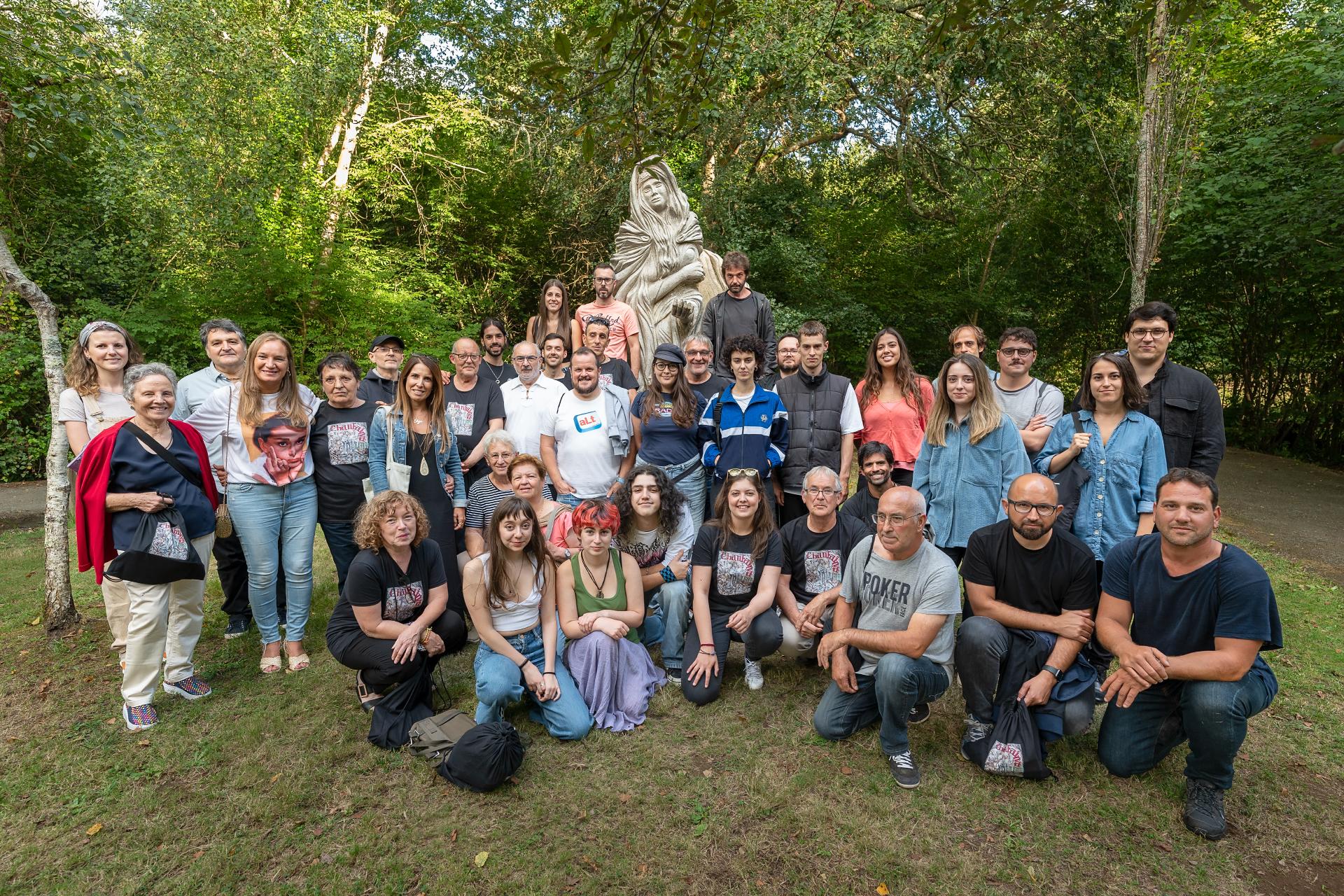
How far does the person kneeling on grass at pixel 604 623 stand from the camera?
11.4ft

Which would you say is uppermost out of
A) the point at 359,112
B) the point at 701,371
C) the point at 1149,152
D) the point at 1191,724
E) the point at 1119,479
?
the point at 359,112

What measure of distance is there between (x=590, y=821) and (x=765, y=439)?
89.9 inches

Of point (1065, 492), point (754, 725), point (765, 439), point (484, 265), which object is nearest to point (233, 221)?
point (484, 265)

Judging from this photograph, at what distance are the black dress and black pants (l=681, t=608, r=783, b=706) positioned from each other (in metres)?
1.35

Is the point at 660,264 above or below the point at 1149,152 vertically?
below

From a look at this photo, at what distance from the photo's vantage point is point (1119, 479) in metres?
3.38

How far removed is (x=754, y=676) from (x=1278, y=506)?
25.3 feet

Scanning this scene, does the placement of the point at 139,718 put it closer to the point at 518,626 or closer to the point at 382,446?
the point at 382,446

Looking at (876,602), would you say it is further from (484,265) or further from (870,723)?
(484,265)

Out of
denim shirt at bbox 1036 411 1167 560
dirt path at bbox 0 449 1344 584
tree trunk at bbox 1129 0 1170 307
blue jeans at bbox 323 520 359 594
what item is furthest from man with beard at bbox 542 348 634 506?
tree trunk at bbox 1129 0 1170 307

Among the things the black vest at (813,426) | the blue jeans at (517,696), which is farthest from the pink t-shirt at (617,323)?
the blue jeans at (517,696)

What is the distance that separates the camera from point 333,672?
12.9ft

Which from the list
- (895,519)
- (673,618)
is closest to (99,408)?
(673,618)

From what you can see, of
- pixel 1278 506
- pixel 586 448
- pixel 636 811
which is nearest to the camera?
pixel 636 811
